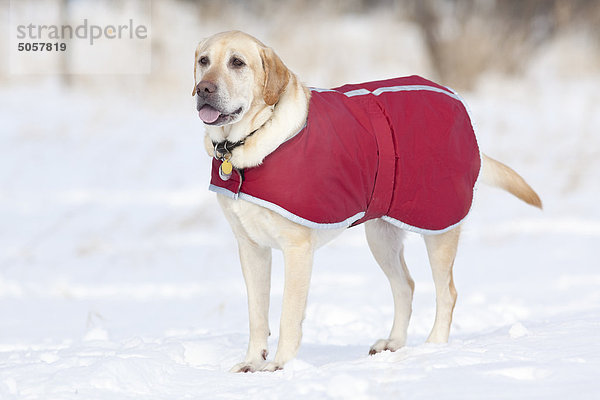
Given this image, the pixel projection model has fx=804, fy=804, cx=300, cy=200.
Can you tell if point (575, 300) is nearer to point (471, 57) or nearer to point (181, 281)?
point (181, 281)

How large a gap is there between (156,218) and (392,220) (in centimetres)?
429

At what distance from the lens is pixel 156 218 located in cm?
732

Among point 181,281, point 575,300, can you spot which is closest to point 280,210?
point 575,300

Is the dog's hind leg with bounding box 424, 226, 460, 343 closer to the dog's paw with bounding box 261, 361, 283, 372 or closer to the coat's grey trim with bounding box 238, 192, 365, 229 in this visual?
the coat's grey trim with bounding box 238, 192, 365, 229

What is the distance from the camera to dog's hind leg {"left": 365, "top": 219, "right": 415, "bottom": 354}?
377cm

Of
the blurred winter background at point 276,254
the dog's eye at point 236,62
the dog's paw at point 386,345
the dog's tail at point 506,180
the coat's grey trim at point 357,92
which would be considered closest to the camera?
the blurred winter background at point 276,254

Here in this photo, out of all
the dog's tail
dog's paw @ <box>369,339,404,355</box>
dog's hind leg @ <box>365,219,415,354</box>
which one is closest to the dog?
the dog's tail

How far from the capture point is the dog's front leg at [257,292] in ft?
10.8

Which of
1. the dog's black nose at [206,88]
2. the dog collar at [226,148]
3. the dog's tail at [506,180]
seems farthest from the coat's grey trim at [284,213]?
the dog's tail at [506,180]

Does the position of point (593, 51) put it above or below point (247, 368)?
above

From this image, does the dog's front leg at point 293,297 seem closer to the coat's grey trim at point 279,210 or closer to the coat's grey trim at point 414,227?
the coat's grey trim at point 279,210

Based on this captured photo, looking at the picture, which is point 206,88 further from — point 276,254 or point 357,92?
point 276,254

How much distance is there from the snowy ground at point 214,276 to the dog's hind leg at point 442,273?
0.69 ft

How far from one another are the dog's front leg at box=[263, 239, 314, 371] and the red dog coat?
0.44 ft
